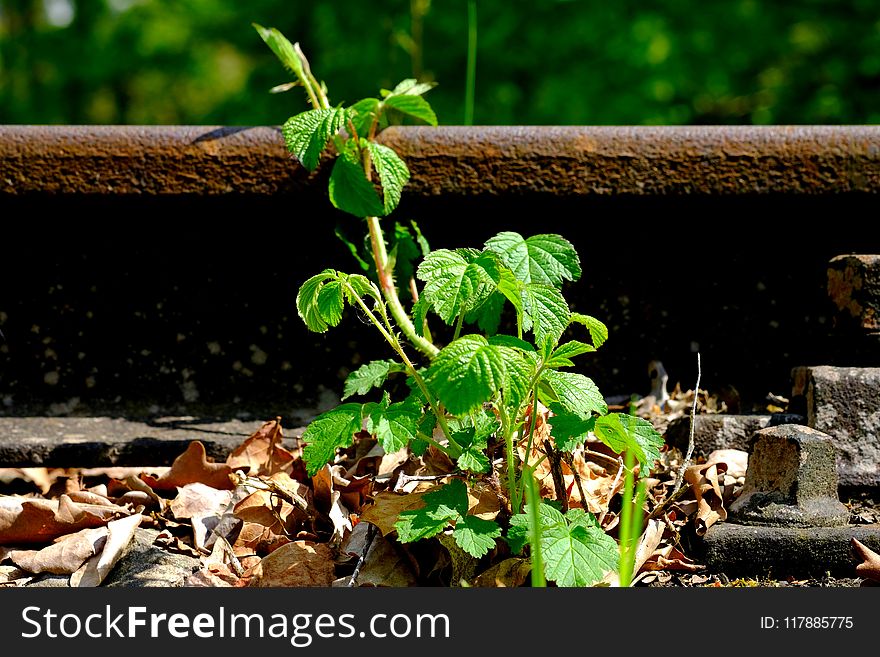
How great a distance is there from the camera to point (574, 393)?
1.25 m

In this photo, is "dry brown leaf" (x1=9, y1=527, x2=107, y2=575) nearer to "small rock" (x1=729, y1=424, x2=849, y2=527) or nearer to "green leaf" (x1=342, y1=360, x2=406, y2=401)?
"green leaf" (x1=342, y1=360, x2=406, y2=401)

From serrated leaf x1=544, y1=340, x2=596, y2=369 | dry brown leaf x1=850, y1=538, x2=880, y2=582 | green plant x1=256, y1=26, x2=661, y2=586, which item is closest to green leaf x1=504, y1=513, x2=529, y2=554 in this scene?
green plant x1=256, y1=26, x2=661, y2=586

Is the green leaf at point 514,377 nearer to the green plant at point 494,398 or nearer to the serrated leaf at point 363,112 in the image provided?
the green plant at point 494,398

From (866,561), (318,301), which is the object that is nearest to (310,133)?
(318,301)

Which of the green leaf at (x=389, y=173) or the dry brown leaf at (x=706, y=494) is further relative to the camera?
the green leaf at (x=389, y=173)

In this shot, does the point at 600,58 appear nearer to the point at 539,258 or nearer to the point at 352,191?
the point at 352,191

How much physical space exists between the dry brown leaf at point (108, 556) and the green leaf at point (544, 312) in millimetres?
826

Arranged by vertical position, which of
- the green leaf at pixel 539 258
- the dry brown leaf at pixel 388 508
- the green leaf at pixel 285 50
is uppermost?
the green leaf at pixel 285 50

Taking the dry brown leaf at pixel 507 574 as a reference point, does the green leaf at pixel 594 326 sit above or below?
above

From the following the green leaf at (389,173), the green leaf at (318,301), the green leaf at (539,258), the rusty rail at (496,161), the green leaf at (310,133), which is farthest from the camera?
the rusty rail at (496,161)

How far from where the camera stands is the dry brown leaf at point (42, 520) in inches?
63.7

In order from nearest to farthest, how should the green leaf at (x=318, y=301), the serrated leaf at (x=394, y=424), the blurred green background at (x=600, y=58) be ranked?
the serrated leaf at (x=394, y=424) < the green leaf at (x=318, y=301) < the blurred green background at (x=600, y=58)

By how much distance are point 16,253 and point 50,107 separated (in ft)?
45.2

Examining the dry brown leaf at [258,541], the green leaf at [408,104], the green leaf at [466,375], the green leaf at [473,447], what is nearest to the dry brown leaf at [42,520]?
the dry brown leaf at [258,541]
